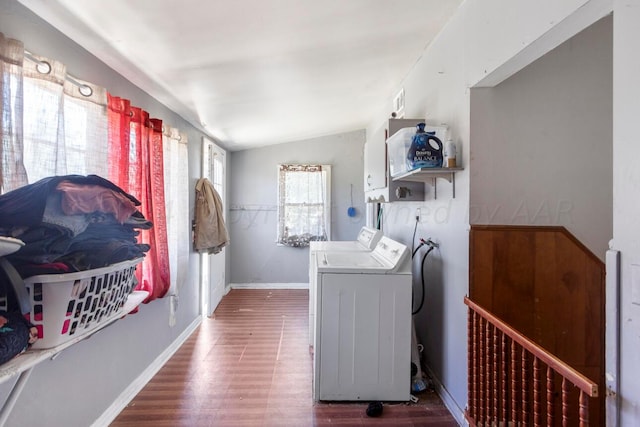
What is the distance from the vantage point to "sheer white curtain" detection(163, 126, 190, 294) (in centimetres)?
236

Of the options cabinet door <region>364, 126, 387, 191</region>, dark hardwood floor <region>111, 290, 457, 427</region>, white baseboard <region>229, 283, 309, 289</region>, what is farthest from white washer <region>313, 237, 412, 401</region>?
white baseboard <region>229, 283, 309, 289</region>

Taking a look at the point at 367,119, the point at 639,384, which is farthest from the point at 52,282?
the point at 367,119

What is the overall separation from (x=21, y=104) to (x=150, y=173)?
0.87 meters

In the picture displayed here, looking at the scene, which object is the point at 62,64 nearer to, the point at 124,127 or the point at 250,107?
the point at 124,127

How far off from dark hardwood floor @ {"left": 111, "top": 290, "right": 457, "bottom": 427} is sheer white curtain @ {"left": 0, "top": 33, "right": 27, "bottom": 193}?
1483 mm

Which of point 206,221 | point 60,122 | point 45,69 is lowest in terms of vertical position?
point 206,221

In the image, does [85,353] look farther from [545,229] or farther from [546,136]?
[546,136]

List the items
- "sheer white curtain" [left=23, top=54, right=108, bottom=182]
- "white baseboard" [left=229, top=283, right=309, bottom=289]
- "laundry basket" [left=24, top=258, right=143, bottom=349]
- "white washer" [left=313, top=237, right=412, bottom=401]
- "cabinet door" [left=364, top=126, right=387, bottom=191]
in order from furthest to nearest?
1. "white baseboard" [left=229, top=283, right=309, bottom=289]
2. "cabinet door" [left=364, top=126, right=387, bottom=191]
3. "white washer" [left=313, top=237, right=412, bottom=401]
4. "sheer white curtain" [left=23, top=54, right=108, bottom=182]
5. "laundry basket" [left=24, top=258, right=143, bottom=349]

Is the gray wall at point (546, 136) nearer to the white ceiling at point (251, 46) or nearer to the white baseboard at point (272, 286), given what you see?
the white ceiling at point (251, 46)

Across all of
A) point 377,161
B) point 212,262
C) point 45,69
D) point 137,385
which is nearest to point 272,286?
point 212,262

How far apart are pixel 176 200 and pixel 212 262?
1.27 m

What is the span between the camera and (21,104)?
3.68 feet

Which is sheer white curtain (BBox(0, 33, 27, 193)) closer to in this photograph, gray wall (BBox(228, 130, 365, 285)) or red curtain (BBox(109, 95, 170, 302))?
red curtain (BBox(109, 95, 170, 302))

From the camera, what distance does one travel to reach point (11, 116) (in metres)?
1.09
